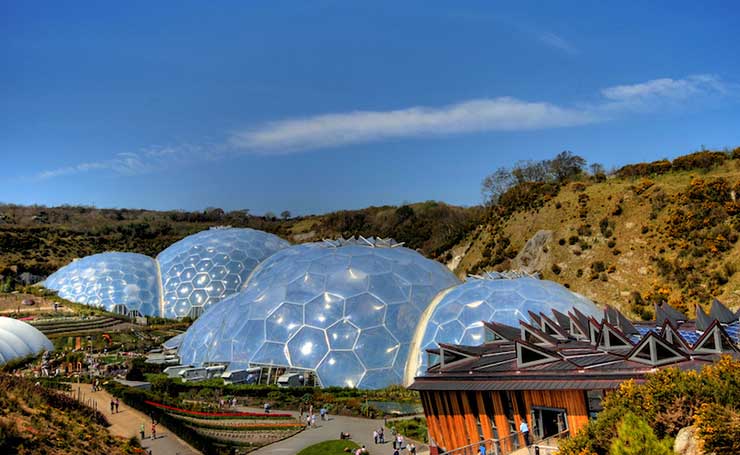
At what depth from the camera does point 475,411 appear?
14.9m

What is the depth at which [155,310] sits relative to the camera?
52281 millimetres

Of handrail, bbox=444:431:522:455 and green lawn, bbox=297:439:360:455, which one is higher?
handrail, bbox=444:431:522:455

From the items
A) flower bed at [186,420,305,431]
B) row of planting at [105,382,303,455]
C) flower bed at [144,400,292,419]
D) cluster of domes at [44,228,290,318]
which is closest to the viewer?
row of planting at [105,382,303,455]

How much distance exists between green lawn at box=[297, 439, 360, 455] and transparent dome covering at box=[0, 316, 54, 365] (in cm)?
2467

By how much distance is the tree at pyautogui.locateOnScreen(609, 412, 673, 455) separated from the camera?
780 cm

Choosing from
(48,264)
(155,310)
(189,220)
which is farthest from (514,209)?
(189,220)

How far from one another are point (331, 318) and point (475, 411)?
42.2ft

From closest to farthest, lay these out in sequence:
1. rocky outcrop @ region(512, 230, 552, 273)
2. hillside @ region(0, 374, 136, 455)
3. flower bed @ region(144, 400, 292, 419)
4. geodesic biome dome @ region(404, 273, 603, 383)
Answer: hillside @ region(0, 374, 136, 455), flower bed @ region(144, 400, 292, 419), geodesic biome dome @ region(404, 273, 603, 383), rocky outcrop @ region(512, 230, 552, 273)

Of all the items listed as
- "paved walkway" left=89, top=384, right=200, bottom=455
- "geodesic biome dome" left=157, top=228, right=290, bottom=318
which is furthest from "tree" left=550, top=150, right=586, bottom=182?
"paved walkway" left=89, top=384, right=200, bottom=455

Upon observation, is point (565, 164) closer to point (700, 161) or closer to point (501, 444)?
point (700, 161)

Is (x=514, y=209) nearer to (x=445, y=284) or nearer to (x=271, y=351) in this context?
(x=445, y=284)

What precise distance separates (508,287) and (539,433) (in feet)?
46.4

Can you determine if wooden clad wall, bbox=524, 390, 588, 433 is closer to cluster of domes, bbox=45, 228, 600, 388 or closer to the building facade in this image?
the building facade

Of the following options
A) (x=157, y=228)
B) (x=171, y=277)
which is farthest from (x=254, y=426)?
(x=157, y=228)
